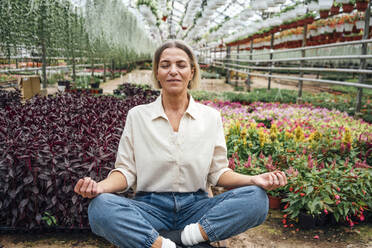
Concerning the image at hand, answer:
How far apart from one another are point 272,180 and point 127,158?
72cm

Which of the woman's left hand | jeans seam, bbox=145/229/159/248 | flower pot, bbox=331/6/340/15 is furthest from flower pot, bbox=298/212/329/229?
flower pot, bbox=331/6/340/15

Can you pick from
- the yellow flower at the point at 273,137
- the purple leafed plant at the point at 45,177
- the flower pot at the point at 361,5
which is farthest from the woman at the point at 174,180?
the flower pot at the point at 361,5

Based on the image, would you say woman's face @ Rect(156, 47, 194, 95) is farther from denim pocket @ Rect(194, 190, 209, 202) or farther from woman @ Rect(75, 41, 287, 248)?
denim pocket @ Rect(194, 190, 209, 202)

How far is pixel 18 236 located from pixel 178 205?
4.19 feet

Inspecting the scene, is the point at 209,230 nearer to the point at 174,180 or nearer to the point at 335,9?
the point at 174,180

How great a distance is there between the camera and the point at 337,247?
2.02 metres

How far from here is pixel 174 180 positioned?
1.52 meters

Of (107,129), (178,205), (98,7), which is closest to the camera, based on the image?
(178,205)

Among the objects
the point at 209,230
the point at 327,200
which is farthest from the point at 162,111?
the point at 327,200

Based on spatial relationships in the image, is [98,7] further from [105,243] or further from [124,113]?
[105,243]

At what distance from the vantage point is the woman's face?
5.17ft

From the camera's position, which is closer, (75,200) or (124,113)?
(75,200)

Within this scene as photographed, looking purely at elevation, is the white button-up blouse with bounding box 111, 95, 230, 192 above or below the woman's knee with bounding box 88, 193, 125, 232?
above

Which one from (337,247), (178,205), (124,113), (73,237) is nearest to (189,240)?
(178,205)
